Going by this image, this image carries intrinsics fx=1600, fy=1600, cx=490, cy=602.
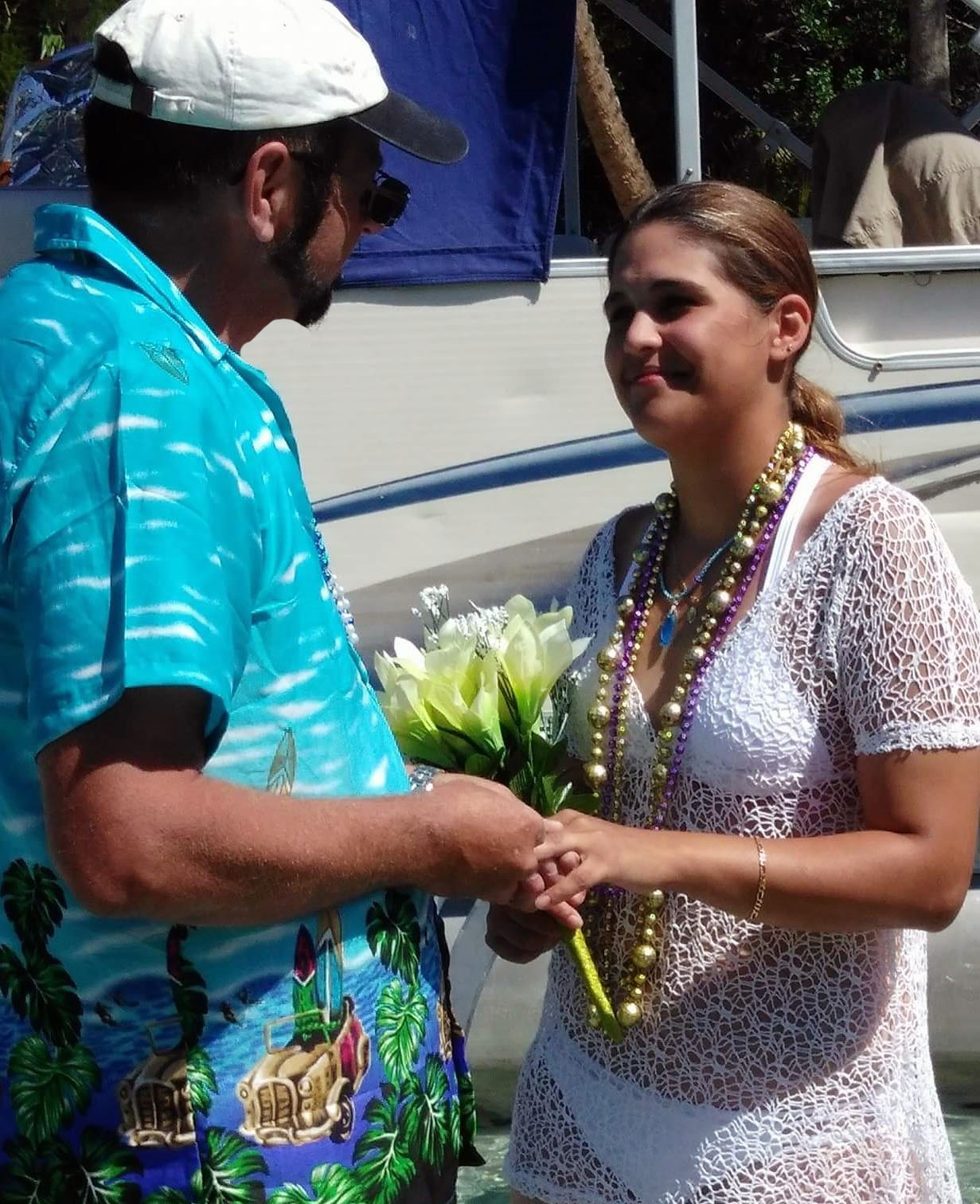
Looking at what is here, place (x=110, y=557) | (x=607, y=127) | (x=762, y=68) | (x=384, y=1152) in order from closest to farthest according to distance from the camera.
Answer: (x=110, y=557) < (x=384, y=1152) < (x=607, y=127) < (x=762, y=68)

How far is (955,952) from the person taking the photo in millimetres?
4355

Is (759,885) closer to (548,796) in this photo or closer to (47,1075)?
(548,796)

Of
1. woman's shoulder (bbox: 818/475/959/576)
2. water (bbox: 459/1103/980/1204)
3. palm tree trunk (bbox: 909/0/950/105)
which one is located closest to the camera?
woman's shoulder (bbox: 818/475/959/576)

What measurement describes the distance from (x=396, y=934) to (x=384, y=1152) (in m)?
0.23

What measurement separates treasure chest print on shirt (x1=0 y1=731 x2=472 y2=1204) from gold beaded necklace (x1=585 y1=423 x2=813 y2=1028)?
0.49 m

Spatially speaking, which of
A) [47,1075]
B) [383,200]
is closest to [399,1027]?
[47,1075]

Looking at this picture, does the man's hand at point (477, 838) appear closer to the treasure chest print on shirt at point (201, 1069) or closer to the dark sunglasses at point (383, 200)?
the treasure chest print on shirt at point (201, 1069)

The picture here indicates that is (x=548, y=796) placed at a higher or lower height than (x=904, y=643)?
lower

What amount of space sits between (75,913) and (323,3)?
104 cm

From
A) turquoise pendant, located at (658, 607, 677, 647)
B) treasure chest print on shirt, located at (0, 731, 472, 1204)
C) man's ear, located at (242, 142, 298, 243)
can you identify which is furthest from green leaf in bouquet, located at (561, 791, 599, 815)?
man's ear, located at (242, 142, 298, 243)

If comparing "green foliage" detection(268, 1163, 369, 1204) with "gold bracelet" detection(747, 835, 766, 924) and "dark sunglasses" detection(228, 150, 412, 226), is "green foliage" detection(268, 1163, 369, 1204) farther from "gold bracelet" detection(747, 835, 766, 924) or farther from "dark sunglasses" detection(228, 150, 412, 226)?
"dark sunglasses" detection(228, 150, 412, 226)

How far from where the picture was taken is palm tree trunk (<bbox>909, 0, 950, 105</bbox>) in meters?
5.99

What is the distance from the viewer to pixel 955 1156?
13.8 feet

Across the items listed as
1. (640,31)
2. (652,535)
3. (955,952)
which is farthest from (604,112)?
(652,535)
